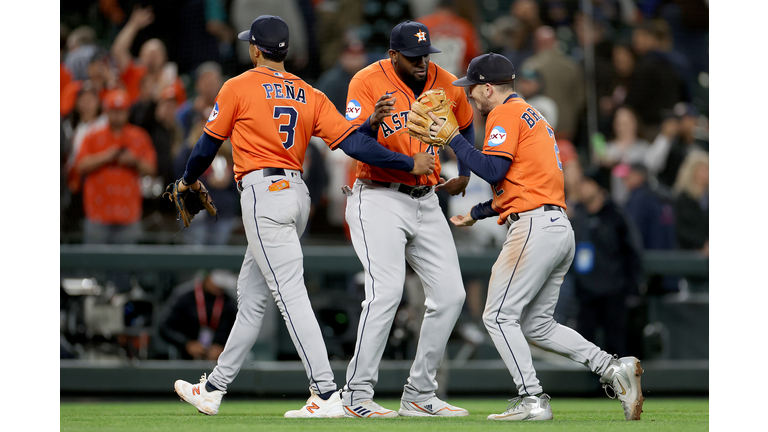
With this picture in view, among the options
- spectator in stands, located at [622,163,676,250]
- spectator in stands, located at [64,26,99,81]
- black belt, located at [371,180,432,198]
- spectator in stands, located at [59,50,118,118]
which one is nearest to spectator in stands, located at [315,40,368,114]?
spectator in stands, located at [59,50,118,118]

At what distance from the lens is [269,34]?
4586 mm

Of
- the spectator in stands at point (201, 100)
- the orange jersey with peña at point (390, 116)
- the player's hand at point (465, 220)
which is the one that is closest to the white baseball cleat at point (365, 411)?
the player's hand at point (465, 220)

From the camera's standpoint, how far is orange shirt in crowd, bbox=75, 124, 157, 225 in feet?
26.0

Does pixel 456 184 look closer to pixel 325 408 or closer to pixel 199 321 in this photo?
pixel 325 408

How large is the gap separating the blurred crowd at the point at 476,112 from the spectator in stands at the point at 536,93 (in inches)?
0.9

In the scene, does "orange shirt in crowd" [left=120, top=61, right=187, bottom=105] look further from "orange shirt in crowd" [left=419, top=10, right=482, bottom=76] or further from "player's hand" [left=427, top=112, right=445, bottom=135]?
"player's hand" [left=427, top=112, right=445, bottom=135]

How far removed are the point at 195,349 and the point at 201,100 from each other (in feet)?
9.00

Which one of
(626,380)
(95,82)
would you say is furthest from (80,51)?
(626,380)

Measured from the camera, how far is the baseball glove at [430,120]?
4402mm

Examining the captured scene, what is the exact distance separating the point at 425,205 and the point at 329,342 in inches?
122

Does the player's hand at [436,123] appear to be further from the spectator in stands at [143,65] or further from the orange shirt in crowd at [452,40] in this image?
the orange shirt in crowd at [452,40]

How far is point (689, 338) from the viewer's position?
826 cm

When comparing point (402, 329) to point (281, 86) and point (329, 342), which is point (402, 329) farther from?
point (281, 86)

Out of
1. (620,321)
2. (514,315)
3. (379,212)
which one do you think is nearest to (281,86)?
(379,212)
